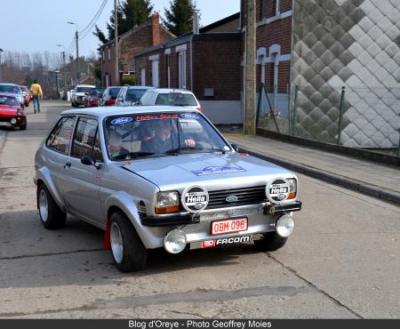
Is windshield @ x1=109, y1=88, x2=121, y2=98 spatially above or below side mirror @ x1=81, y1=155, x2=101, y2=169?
above

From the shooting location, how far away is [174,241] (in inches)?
210

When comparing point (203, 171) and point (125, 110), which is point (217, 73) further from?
point (203, 171)

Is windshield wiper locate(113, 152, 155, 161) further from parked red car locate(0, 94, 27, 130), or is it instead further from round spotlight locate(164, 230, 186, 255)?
parked red car locate(0, 94, 27, 130)

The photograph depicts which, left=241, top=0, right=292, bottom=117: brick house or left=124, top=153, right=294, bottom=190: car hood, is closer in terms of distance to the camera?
left=124, top=153, right=294, bottom=190: car hood

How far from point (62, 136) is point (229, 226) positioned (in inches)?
119

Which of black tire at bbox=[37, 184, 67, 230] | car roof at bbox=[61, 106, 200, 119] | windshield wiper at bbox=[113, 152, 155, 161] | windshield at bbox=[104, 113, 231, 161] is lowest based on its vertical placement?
black tire at bbox=[37, 184, 67, 230]

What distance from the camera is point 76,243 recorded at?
6875 millimetres

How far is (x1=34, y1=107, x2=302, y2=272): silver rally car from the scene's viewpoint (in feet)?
17.5

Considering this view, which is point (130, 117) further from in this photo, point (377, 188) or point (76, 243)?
point (377, 188)

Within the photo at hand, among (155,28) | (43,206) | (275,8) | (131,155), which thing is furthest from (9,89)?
(131,155)

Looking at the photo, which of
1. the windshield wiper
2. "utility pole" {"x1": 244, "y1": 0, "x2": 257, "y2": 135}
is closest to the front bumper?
the windshield wiper

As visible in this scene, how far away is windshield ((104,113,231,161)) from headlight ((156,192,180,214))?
1032 millimetres

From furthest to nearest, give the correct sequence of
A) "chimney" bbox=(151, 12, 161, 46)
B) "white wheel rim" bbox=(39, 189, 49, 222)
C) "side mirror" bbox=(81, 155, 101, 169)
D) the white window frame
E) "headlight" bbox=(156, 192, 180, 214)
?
"chimney" bbox=(151, 12, 161, 46)
the white window frame
"white wheel rim" bbox=(39, 189, 49, 222)
"side mirror" bbox=(81, 155, 101, 169)
"headlight" bbox=(156, 192, 180, 214)

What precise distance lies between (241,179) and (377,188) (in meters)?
5.01
